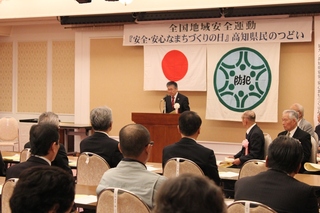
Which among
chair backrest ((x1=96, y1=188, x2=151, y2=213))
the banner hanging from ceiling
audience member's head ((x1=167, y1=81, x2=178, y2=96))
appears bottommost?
chair backrest ((x1=96, y1=188, x2=151, y2=213))

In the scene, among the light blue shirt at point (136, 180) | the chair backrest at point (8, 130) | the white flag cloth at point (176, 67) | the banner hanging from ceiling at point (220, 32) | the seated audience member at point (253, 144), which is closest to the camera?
the light blue shirt at point (136, 180)

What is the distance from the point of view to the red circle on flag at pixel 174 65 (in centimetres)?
1055

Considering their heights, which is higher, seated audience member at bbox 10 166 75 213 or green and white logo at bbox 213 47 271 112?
green and white logo at bbox 213 47 271 112

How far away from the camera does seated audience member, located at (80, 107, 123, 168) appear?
5422 mm

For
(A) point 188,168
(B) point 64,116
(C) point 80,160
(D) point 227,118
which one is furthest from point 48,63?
(A) point 188,168

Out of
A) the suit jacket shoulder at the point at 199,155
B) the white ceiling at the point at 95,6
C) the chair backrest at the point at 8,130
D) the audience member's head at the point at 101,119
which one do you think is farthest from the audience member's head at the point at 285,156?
the chair backrest at the point at 8,130

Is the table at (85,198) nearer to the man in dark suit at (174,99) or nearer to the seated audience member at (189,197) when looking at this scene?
the seated audience member at (189,197)

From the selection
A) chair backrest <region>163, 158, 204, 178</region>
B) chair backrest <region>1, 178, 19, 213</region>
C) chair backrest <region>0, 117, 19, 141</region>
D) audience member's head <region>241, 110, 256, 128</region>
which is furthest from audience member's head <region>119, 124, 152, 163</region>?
chair backrest <region>0, 117, 19, 141</region>

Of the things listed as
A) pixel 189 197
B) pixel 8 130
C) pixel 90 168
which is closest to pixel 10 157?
pixel 90 168

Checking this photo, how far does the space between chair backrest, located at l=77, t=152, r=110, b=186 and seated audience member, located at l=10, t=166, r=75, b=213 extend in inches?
122

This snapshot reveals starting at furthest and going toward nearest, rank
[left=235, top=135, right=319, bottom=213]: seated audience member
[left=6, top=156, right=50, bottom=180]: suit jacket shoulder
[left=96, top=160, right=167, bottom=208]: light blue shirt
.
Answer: [left=6, top=156, right=50, bottom=180]: suit jacket shoulder
[left=96, top=160, right=167, bottom=208]: light blue shirt
[left=235, top=135, right=319, bottom=213]: seated audience member

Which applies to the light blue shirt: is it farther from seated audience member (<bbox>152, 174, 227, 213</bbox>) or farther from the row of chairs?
seated audience member (<bbox>152, 174, 227, 213</bbox>)

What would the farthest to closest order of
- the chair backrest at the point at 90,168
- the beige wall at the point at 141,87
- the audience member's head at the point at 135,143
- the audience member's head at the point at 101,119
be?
the beige wall at the point at 141,87 < the audience member's head at the point at 101,119 < the chair backrest at the point at 90,168 < the audience member's head at the point at 135,143

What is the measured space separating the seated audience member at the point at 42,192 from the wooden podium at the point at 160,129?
7.16m
